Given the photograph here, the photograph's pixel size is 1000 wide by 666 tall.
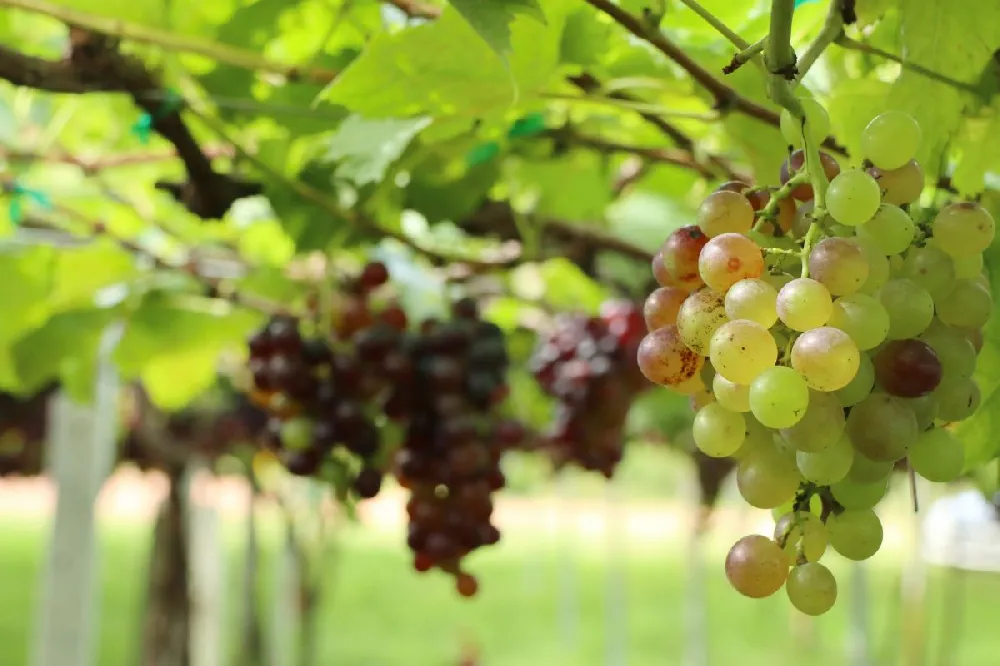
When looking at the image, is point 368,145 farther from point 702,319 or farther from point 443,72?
point 702,319

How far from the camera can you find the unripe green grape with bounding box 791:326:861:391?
1.02ft

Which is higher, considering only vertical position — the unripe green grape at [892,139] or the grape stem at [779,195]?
the unripe green grape at [892,139]

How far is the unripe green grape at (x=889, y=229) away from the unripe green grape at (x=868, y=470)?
0.27 ft

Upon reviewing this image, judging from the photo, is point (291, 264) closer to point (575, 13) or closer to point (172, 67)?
point (172, 67)

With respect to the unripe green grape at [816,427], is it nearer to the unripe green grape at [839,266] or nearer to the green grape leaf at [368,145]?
the unripe green grape at [839,266]

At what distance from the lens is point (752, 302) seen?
327 millimetres

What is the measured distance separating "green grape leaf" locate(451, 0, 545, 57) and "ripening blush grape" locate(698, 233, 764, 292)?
0.12 m

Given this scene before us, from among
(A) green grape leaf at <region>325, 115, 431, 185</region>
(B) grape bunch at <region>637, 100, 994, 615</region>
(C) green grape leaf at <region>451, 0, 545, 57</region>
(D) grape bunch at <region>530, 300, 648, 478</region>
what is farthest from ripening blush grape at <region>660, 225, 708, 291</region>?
(D) grape bunch at <region>530, 300, 648, 478</region>

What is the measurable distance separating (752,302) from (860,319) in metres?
0.04

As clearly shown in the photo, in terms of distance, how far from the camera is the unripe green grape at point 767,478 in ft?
1.20

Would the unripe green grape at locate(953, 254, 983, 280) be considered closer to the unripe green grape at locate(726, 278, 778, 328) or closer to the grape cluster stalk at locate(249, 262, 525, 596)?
the unripe green grape at locate(726, 278, 778, 328)

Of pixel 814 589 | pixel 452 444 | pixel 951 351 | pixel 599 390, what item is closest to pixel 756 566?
pixel 814 589

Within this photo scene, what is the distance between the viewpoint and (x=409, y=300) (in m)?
1.06

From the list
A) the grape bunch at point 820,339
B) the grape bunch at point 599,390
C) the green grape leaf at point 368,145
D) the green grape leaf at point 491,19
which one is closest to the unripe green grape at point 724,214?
the grape bunch at point 820,339
